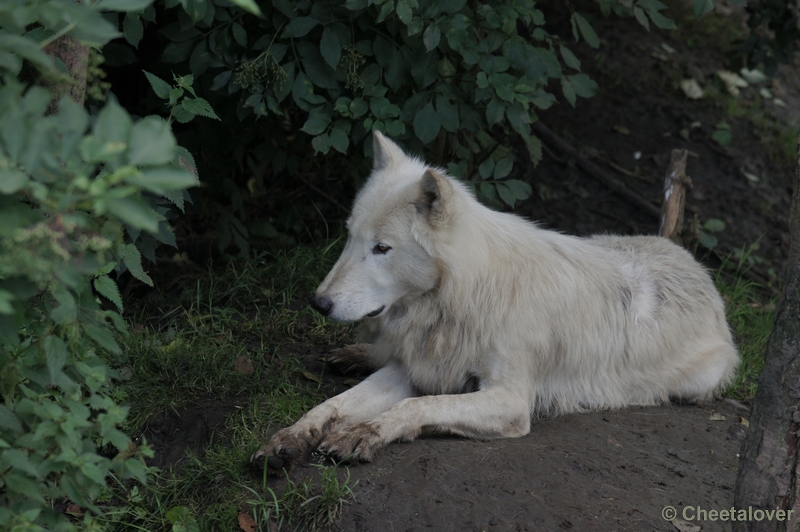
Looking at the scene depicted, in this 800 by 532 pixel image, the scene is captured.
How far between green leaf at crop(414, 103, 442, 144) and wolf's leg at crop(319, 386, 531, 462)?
1530 millimetres

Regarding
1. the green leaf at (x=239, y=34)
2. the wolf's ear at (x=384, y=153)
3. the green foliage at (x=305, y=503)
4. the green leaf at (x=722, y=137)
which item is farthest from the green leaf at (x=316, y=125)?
the green leaf at (x=722, y=137)

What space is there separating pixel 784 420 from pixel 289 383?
241cm

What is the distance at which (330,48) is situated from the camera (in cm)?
409

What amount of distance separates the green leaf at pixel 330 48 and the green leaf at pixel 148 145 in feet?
8.47

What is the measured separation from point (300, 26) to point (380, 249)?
144cm

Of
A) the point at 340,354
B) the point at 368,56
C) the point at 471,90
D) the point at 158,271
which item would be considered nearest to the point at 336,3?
the point at 368,56

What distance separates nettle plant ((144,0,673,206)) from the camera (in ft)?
13.6

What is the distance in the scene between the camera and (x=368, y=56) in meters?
4.56

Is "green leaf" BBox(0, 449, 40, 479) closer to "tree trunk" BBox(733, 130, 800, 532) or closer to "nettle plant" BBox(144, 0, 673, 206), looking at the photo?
"tree trunk" BBox(733, 130, 800, 532)

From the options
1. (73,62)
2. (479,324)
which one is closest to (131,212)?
(73,62)

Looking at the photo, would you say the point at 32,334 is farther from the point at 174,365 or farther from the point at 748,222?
the point at 748,222

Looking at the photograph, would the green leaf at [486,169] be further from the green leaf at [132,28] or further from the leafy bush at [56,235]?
the leafy bush at [56,235]

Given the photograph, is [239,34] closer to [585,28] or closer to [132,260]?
[132,260]

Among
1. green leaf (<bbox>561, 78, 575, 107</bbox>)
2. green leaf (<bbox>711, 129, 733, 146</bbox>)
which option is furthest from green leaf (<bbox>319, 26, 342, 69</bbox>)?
green leaf (<bbox>711, 129, 733, 146</bbox>)
